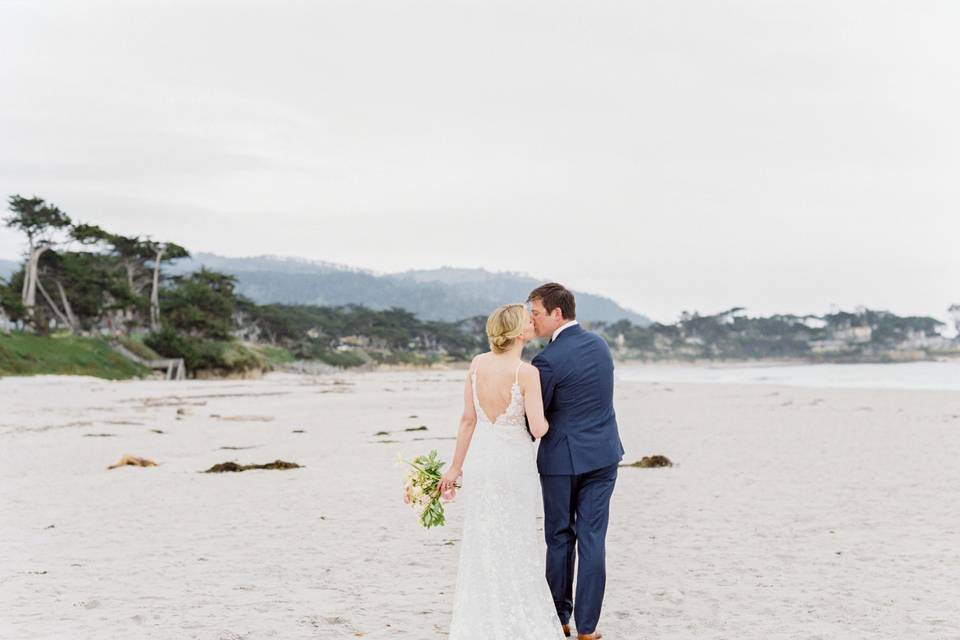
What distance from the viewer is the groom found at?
4953 mm

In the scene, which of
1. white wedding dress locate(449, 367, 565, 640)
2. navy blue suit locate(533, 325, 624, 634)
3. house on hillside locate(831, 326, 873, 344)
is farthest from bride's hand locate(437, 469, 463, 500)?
house on hillside locate(831, 326, 873, 344)

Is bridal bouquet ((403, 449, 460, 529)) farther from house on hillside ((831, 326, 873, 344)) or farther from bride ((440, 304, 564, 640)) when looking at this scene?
house on hillside ((831, 326, 873, 344))

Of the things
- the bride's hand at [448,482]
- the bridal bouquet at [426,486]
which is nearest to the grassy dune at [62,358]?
the bridal bouquet at [426,486]

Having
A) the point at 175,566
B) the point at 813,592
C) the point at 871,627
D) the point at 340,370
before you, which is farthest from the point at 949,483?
the point at 340,370

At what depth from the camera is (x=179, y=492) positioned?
11000 millimetres

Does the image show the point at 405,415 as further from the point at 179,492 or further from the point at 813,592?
the point at 813,592

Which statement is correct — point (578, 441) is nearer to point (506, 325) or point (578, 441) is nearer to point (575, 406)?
point (575, 406)

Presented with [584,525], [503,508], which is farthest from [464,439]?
[584,525]

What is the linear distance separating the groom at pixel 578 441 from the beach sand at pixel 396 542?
580 mm

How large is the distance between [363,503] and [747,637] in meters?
5.92

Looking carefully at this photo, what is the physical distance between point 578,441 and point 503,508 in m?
0.58

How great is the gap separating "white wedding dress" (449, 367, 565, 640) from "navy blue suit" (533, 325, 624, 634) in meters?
0.17

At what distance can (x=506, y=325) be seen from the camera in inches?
185

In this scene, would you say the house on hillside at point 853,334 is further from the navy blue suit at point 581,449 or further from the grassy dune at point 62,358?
the navy blue suit at point 581,449
